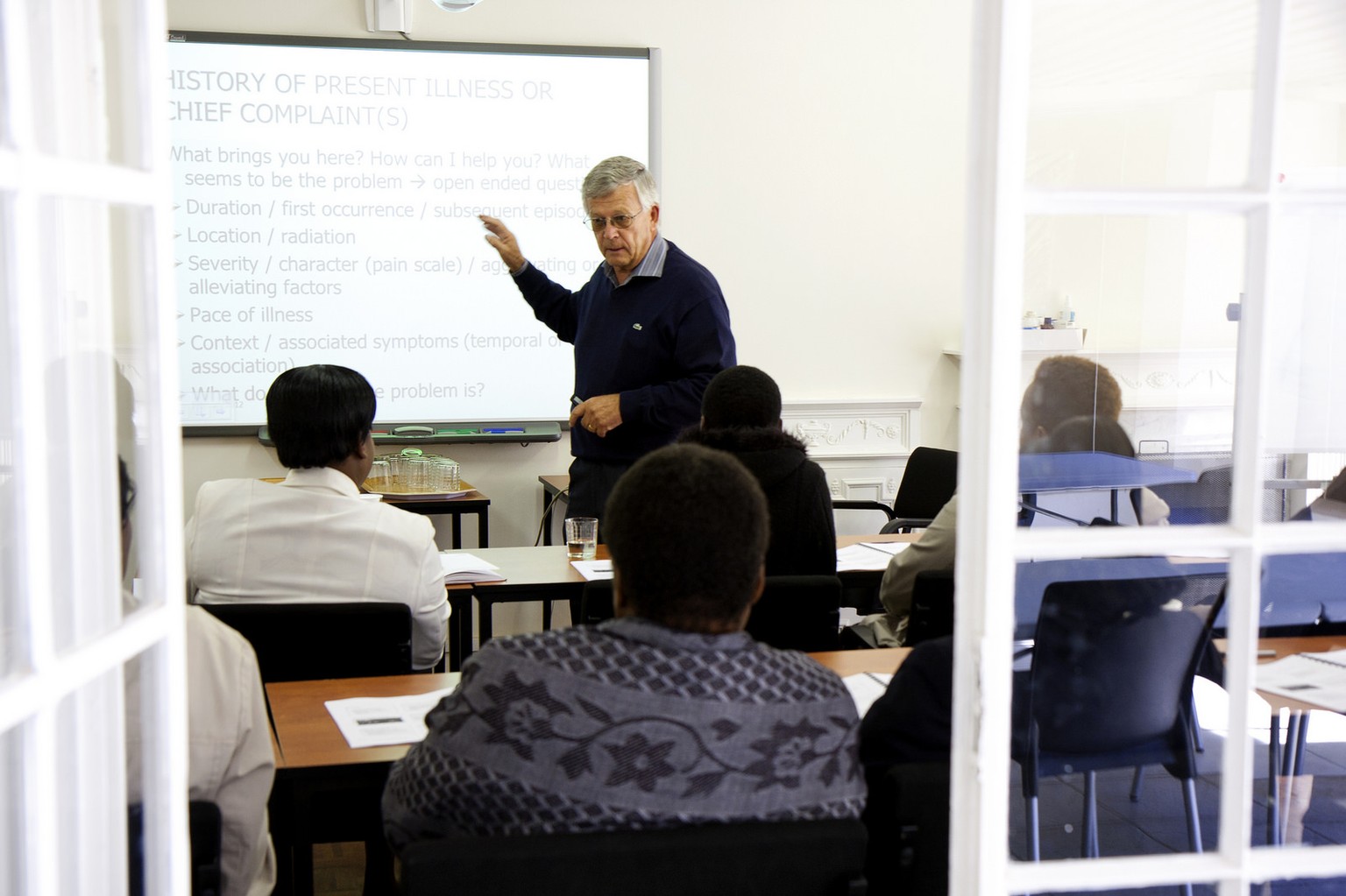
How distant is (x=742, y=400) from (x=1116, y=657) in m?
1.51

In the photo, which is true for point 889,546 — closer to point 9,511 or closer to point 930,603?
point 930,603

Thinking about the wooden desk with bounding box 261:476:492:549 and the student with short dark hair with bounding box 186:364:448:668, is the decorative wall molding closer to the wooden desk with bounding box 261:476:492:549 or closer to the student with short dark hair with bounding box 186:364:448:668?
the wooden desk with bounding box 261:476:492:549

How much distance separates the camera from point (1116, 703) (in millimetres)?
1346

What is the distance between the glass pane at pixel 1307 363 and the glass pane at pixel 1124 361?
0.15 feet

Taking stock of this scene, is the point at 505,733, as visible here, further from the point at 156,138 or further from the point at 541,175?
the point at 541,175

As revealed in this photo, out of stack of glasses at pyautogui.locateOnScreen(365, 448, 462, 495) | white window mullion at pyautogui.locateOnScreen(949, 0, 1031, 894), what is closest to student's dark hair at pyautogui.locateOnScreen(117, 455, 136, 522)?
white window mullion at pyautogui.locateOnScreen(949, 0, 1031, 894)

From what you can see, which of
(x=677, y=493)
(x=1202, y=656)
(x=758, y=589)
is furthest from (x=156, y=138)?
(x=1202, y=656)

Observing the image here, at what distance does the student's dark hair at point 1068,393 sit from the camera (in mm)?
1182

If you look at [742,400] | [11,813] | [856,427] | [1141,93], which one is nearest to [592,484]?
[742,400]

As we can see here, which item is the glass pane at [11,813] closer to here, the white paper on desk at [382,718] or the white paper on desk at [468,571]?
the white paper on desk at [382,718]

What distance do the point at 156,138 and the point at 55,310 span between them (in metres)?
0.18

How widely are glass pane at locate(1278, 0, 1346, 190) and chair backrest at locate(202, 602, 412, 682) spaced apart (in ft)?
5.24

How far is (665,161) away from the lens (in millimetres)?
5043

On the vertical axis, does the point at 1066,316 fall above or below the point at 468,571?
above
